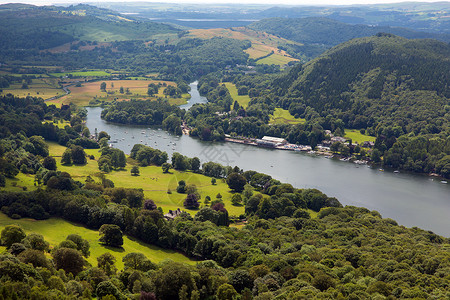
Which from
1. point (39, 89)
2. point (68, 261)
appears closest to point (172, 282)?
point (68, 261)

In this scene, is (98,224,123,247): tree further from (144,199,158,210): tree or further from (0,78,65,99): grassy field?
(0,78,65,99): grassy field

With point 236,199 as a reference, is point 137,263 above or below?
above

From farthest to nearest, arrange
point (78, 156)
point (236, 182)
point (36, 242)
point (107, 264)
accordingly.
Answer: point (78, 156)
point (236, 182)
point (36, 242)
point (107, 264)

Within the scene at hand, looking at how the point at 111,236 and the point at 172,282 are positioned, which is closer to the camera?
the point at 172,282

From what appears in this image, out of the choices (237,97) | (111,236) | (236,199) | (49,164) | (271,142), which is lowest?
(271,142)

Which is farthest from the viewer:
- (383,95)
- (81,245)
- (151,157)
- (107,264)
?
(383,95)

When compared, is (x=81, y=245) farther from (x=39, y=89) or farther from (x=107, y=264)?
(x=39, y=89)

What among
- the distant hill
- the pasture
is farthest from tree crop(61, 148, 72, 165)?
the distant hill

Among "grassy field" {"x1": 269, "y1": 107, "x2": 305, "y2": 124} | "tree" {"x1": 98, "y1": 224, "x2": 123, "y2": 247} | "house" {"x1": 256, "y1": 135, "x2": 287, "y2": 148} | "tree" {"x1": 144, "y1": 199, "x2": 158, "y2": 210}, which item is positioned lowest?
"house" {"x1": 256, "y1": 135, "x2": 287, "y2": 148}
